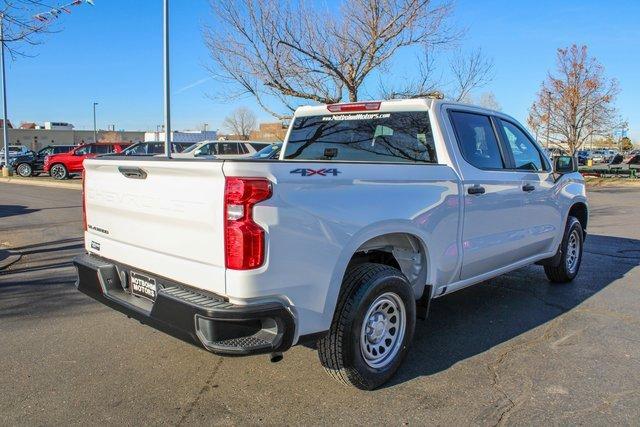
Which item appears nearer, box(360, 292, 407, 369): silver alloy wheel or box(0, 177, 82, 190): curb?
box(360, 292, 407, 369): silver alloy wheel

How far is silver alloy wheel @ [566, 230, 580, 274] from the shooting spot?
6.52m

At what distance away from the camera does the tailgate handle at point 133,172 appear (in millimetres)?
3490

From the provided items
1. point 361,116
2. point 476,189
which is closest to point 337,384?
point 476,189

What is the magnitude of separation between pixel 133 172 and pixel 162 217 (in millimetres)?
444

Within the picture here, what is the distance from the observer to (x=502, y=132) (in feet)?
17.2

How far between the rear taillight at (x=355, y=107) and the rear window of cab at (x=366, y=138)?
0.05m

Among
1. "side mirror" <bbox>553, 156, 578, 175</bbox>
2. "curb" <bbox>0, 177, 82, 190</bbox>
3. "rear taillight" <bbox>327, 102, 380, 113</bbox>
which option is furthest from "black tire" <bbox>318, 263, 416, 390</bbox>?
"curb" <bbox>0, 177, 82, 190</bbox>

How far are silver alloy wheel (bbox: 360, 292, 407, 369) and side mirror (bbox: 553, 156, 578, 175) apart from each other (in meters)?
3.11

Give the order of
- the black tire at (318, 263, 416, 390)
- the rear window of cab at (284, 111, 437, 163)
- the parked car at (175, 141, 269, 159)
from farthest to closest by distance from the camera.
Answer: the parked car at (175, 141, 269, 159)
the rear window of cab at (284, 111, 437, 163)
the black tire at (318, 263, 416, 390)

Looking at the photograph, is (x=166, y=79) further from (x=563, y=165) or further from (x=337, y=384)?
(x=337, y=384)

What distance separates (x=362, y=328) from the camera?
3.54 meters

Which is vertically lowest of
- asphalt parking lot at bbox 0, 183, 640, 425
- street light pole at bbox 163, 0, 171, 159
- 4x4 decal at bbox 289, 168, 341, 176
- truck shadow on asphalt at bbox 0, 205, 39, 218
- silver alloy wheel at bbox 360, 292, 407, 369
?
truck shadow on asphalt at bbox 0, 205, 39, 218

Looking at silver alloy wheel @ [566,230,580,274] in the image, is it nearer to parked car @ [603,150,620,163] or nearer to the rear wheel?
the rear wheel

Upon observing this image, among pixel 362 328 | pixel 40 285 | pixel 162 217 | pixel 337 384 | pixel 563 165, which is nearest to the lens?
pixel 162 217
